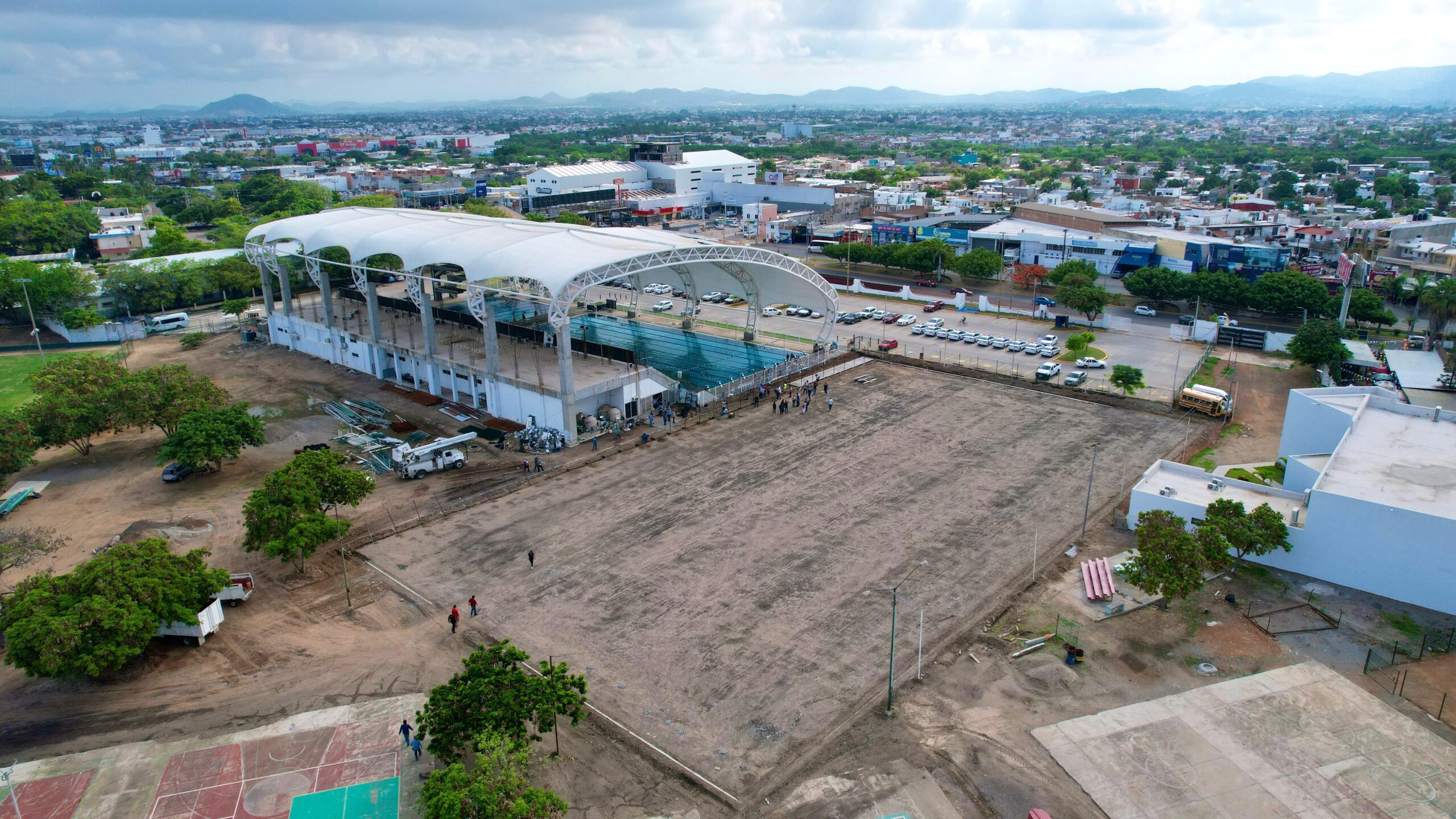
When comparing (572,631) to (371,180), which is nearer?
(572,631)

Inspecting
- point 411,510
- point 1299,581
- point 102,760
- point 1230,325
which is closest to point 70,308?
point 411,510

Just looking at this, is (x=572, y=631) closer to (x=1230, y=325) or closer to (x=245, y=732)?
(x=245, y=732)

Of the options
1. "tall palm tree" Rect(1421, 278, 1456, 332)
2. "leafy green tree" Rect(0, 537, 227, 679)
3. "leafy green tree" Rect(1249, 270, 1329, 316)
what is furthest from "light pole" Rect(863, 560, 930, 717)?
"leafy green tree" Rect(1249, 270, 1329, 316)

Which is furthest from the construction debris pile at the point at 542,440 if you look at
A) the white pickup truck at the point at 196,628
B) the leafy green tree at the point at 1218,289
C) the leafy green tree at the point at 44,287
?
the leafy green tree at the point at 1218,289

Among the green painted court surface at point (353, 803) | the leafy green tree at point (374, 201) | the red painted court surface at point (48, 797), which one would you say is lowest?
the red painted court surface at point (48, 797)

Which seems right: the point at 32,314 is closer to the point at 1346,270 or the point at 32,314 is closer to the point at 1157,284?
→ the point at 1157,284

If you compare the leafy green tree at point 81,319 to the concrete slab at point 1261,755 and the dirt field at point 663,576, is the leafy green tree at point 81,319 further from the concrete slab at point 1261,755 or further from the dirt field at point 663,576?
the concrete slab at point 1261,755
